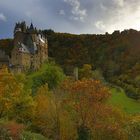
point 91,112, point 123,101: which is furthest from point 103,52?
point 91,112

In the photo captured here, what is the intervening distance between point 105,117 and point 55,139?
538cm

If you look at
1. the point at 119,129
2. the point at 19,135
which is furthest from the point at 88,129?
the point at 19,135

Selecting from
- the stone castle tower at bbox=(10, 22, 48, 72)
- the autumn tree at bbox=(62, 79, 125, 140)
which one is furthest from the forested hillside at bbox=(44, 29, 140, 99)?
the autumn tree at bbox=(62, 79, 125, 140)

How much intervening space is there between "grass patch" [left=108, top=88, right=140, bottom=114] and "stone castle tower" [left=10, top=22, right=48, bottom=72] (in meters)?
20.7

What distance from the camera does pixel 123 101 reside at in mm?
89688

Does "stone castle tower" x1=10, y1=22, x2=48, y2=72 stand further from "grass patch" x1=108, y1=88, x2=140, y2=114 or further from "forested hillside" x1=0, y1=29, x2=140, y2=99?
"grass patch" x1=108, y1=88, x2=140, y2=114

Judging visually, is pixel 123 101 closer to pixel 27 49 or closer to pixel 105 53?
pixel 27 49

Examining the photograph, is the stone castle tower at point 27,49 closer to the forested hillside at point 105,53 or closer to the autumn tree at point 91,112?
the forested hillside at point 105,53

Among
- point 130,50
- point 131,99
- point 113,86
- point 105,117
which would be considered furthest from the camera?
point 130,50

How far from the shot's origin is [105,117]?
46938mm

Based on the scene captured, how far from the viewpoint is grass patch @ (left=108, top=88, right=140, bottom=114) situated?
271ft

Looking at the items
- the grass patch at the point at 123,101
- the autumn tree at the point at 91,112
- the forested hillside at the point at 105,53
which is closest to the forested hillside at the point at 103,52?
the forested hillside at the point at 105,53

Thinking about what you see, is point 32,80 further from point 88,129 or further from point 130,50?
point 130,50

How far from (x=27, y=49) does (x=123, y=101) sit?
31008 mm
